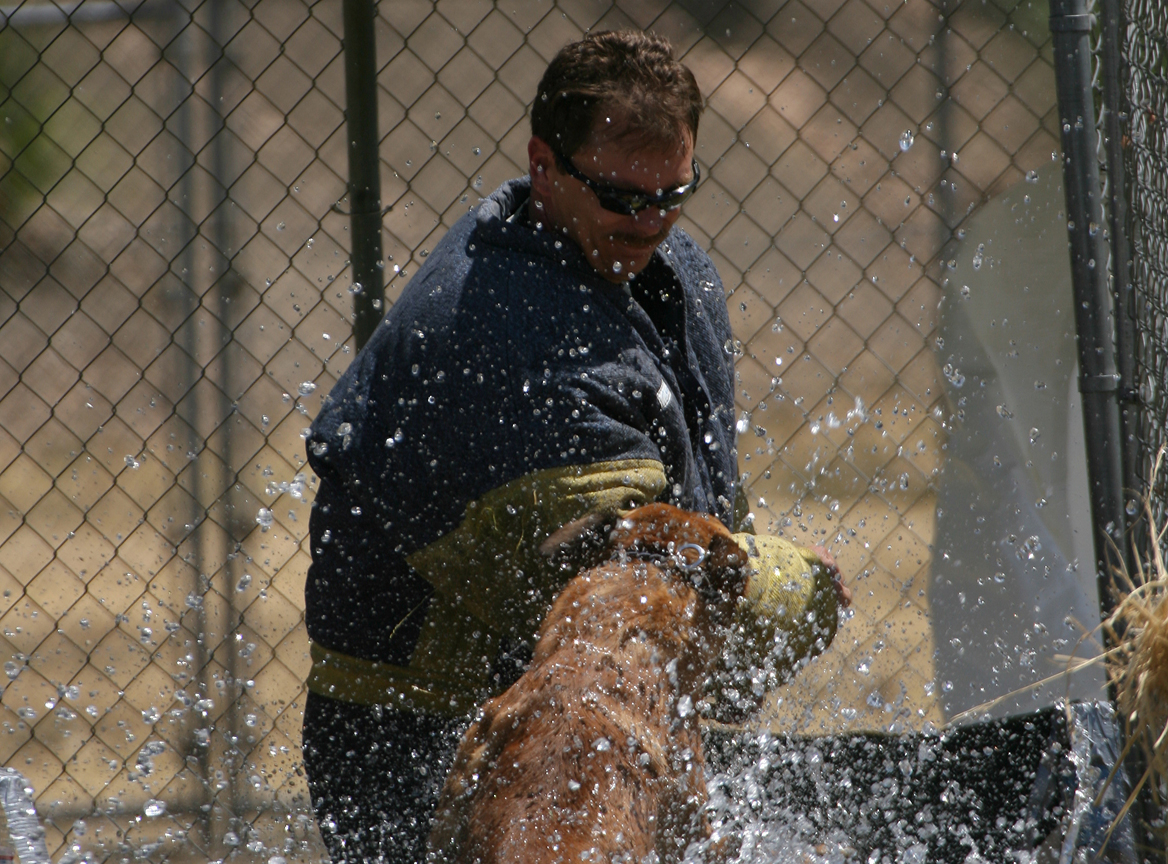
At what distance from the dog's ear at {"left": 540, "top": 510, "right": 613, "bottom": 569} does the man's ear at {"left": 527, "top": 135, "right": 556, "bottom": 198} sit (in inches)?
34.2

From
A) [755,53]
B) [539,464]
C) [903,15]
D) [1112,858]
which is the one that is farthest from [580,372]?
[755,53]

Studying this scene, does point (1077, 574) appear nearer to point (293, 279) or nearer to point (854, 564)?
point (854, 564)

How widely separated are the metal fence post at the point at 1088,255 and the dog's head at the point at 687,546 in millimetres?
1663

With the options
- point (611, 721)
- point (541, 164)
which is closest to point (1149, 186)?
point (541, 164)

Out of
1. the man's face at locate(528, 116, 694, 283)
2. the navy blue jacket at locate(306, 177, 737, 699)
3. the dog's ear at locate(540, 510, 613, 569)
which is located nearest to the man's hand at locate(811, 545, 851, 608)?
the navy blue jacket at locate(306, 177, 737, 699)

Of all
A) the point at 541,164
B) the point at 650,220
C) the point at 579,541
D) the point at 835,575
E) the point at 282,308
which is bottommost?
the point at 835,575

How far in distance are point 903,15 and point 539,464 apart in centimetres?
522

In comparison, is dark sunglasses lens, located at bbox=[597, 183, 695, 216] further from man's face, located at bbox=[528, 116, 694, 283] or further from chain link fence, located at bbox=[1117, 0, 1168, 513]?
chain link fence, located at bbox=[1117, 0, 1168, 513]

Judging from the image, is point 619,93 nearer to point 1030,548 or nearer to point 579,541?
point 579,541

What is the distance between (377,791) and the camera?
2484mm

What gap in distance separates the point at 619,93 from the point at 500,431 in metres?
0.79

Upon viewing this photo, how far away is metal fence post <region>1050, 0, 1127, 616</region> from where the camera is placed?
2.95 metres

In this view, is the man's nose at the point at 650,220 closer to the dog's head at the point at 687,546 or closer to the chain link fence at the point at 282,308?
the dog's head at the point at 687,546

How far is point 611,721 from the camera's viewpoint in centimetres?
155
